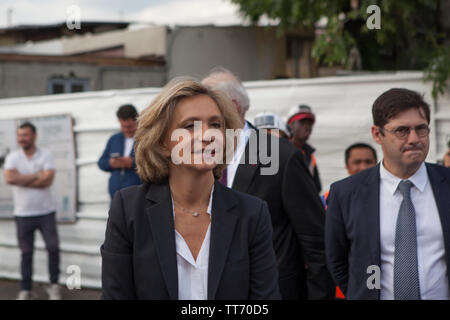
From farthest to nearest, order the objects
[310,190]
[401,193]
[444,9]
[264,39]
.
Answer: [264,39] → [444,9] → [310,190] → [401,193]

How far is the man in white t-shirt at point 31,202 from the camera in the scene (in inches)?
288

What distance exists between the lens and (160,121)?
2.16 metres

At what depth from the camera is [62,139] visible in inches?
307

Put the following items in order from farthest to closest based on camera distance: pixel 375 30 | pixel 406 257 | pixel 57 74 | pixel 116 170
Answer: pixel 57 74 < pixel 375 30 < pixel 116 170 < pixel 406 257

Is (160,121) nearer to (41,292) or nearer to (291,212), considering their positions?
(291,212)

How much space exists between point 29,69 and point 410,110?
13998mm

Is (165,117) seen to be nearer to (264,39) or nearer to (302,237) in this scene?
(302,237)

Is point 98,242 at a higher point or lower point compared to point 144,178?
lower

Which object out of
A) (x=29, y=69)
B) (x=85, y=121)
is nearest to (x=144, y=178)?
(x=85, y=121)

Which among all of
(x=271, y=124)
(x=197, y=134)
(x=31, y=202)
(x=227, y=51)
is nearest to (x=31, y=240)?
(x=31, y=202)

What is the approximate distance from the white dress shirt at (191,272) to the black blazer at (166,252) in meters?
0.03

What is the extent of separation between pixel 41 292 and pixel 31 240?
2.25 feet

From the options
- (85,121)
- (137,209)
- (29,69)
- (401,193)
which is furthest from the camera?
(29,69)

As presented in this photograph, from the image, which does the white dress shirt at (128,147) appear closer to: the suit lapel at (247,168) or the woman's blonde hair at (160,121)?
the suit lapel at (247,168)
